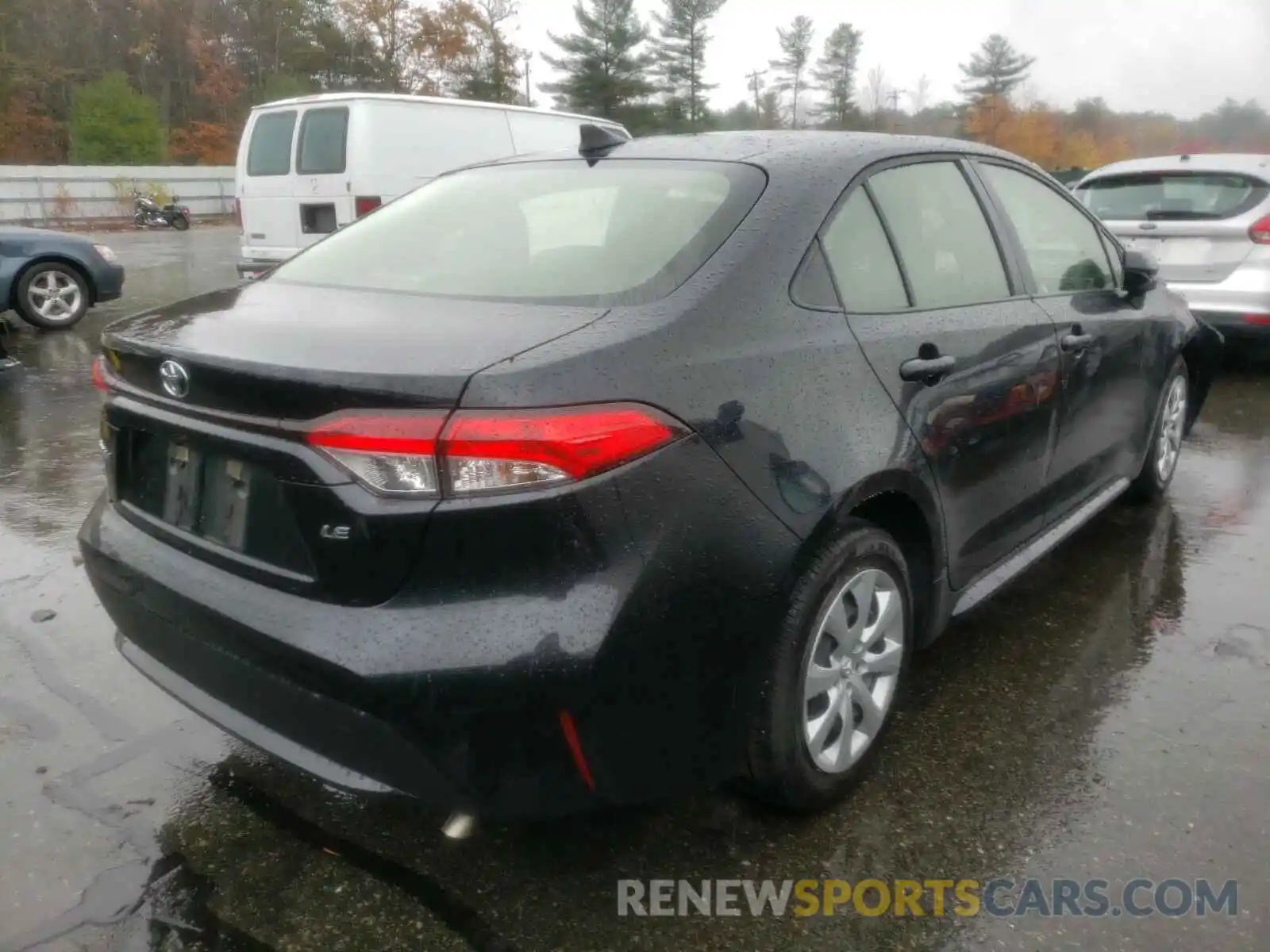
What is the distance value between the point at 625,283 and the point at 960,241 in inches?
51.1

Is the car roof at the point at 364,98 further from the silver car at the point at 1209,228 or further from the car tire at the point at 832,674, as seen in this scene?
the car tire at the point at 832,674

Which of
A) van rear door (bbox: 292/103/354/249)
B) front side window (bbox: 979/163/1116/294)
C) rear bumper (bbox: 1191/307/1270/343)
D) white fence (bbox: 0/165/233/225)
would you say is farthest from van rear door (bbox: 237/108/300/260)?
white fence (bbox: 0/165/233/225)

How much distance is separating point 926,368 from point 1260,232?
551 cm

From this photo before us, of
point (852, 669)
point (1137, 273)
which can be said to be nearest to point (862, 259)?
point (852, 669)

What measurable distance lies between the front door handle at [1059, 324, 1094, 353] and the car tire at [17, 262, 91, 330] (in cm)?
948

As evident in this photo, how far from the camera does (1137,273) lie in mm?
3992


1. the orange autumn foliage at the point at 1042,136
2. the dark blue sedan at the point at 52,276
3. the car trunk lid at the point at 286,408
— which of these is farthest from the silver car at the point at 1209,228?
the orange autumn foliage at the point at 1042,136

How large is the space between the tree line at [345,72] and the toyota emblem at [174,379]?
139ft

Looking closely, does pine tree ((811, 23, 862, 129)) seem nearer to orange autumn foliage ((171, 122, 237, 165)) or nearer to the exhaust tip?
orange autumn foliage ((171, 122, 237, 165))

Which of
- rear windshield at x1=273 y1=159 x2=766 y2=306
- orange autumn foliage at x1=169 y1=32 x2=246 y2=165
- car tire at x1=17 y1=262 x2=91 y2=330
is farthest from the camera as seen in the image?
orange autumn foliage at x1=169 y1=32 x2=246 y2=165

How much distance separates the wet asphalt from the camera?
2.20 metres

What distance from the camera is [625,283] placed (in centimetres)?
230

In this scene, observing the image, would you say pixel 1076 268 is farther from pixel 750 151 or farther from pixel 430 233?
pixel 430 233

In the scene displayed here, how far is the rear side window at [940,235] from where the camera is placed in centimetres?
283
